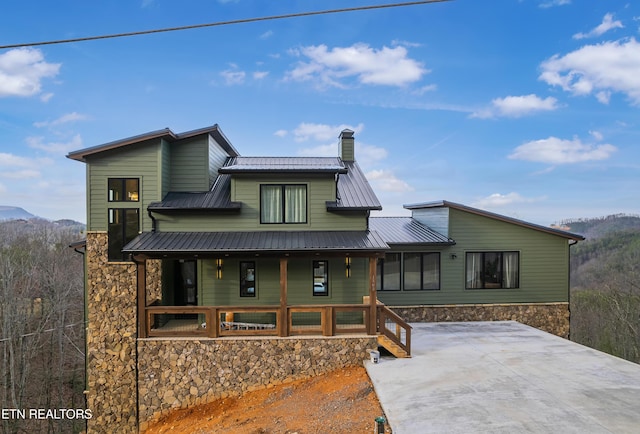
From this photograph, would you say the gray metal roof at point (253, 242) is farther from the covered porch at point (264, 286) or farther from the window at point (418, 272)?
the window at point (418, 272)

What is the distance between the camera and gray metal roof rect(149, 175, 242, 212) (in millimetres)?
10258

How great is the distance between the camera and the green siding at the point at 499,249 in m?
13.1

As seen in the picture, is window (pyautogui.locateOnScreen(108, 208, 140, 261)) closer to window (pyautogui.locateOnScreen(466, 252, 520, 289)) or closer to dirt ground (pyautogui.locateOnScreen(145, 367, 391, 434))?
dirt ground (pyautogui.locateOnScreen(145, 367, 391, 434))

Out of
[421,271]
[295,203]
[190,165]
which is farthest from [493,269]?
[190,165]

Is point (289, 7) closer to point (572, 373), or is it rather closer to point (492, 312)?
point (492, 312)

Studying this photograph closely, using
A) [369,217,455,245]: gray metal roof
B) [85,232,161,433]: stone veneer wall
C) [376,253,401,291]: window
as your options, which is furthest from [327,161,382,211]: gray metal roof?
[85,232,161,433]: stone veneer wall

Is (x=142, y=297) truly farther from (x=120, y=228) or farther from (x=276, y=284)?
(x=276, y=284)

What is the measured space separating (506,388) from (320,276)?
5.41 metres

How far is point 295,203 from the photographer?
35.3 ft

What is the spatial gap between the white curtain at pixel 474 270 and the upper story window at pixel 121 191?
10846mm

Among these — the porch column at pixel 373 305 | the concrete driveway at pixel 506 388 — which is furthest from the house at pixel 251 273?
the concrete driveway at pixel 506 388

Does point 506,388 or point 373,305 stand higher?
point 373,305

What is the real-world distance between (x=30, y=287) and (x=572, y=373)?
26.6 metres

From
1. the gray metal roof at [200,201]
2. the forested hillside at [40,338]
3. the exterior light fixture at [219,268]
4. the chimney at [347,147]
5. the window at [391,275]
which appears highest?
the chimney at [347,147]
